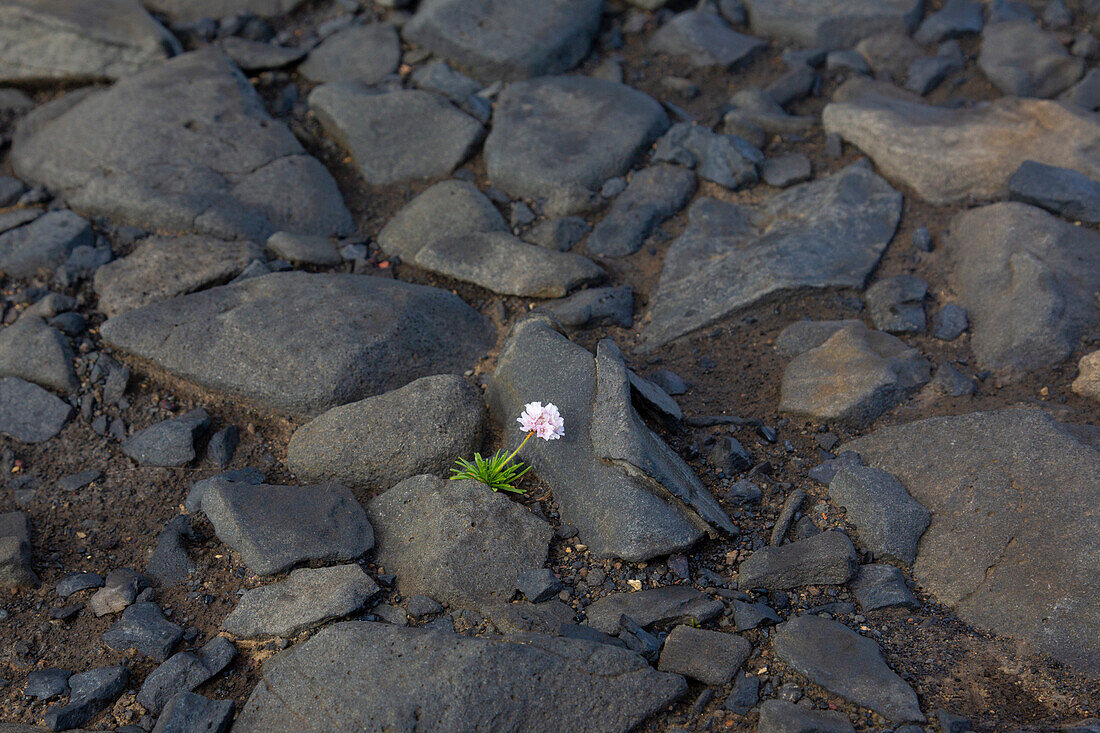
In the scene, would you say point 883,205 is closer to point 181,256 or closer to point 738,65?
point 738,65

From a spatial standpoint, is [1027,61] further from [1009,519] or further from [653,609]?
[653,609]

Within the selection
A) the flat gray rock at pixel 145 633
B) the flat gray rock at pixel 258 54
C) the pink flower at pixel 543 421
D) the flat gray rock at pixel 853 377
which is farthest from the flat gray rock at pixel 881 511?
the flat gray rock at pixel 258 54

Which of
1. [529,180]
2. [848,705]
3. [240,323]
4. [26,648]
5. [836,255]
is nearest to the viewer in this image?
[848,705]

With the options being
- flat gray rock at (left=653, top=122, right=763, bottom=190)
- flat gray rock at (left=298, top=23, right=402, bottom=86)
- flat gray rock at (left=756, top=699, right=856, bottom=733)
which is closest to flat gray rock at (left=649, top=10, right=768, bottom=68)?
flat gray rock at (left=653, top=122, right=763, bottom=190)

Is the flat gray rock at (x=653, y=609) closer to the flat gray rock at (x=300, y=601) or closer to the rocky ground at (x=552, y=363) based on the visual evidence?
the rocky ground at (x=552, y=363)

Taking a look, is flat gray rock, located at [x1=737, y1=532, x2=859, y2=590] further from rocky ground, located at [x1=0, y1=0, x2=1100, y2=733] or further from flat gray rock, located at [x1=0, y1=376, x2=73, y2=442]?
flat gray rock, located at [x1=0, y1=376, x2=73, y2=442]

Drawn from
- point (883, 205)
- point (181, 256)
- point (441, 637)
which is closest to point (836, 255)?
point (883, 205)
